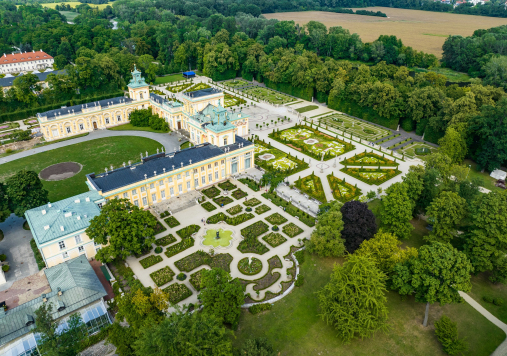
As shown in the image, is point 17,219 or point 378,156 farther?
point 378,156

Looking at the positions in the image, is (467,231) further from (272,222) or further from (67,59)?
(67,59)

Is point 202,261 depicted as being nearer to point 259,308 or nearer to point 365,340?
point 259,308

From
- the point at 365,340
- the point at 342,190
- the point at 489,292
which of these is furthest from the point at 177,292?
the point at 489,292

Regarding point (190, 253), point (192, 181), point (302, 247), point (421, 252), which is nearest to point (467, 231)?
point (421, 252)

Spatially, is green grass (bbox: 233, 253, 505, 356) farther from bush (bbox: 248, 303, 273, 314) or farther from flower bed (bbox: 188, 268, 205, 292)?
flower bed (bbox: 188, 268, 205, 292)

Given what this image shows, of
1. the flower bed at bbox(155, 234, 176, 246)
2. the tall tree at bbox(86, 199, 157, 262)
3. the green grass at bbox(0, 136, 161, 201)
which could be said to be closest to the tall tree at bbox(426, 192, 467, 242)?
the flower bed at bbox(155, 234, 176, 246)

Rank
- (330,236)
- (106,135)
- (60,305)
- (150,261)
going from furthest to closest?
(106,135)
(150,261)
(330,236)
(60,305)
